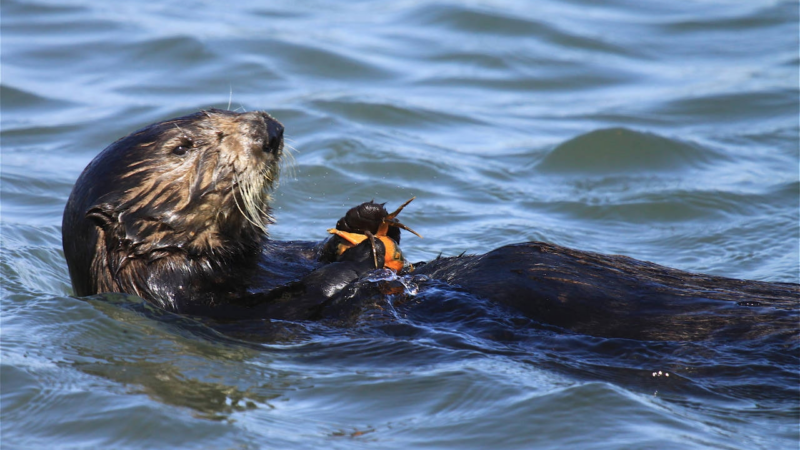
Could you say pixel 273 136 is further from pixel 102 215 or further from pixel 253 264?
pixel 102 215

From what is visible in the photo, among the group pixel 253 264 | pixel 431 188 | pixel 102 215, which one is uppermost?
pixel 431 188

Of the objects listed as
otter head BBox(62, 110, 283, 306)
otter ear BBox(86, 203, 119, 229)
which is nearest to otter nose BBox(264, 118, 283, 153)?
otter head BBox(62, 110, 283, 306)

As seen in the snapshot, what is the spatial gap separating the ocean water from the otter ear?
1.21ft

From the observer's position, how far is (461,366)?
359 cm

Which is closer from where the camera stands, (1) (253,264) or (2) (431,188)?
(1) (253,264)

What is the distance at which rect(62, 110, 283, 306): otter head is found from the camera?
4.02m

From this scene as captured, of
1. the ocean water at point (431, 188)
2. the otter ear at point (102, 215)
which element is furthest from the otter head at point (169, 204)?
the ocean water at point (431, 188)

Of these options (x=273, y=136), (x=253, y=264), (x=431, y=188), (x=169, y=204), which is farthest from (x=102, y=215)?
(x=431, y=188)

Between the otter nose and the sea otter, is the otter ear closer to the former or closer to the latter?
the sea otter

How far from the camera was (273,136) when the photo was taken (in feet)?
14.1

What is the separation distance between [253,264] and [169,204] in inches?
19.8

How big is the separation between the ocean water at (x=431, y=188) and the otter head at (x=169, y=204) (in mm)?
189

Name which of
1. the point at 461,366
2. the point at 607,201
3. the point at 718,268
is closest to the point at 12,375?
the point at 461,366

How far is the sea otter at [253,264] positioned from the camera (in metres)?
3.61
